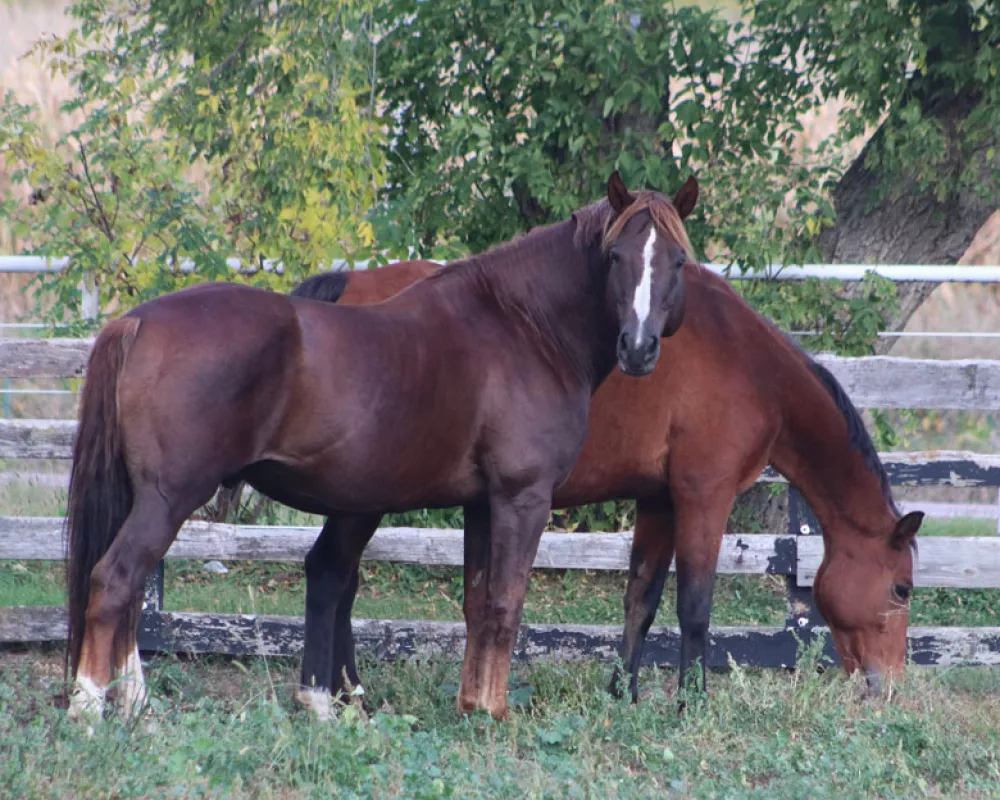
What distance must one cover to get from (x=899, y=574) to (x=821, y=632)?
71cm

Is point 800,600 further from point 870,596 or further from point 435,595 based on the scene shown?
point 435,595

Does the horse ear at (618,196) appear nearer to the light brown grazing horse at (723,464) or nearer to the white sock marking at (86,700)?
the light brown grazing horse at (723,464)

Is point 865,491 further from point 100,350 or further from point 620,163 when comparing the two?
point 100,350

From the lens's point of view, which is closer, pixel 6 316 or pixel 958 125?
pixel 958 125

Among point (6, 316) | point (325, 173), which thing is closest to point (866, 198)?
point (325, 173)

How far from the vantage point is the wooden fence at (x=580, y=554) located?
5695 mm

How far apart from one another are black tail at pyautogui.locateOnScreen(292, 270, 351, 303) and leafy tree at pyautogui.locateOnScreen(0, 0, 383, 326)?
102cm

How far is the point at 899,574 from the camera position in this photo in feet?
17.1

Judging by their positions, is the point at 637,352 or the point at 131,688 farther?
the point at 637,352

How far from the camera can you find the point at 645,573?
5246mm

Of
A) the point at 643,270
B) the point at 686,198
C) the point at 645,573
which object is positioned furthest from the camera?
the point at 645,573

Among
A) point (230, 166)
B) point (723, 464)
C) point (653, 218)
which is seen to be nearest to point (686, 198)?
point (653, 218)

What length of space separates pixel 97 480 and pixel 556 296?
182 centimetres

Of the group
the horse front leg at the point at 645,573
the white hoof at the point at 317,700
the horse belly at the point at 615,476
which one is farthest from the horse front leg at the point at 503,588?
the horse front leg at the point at 645,573
